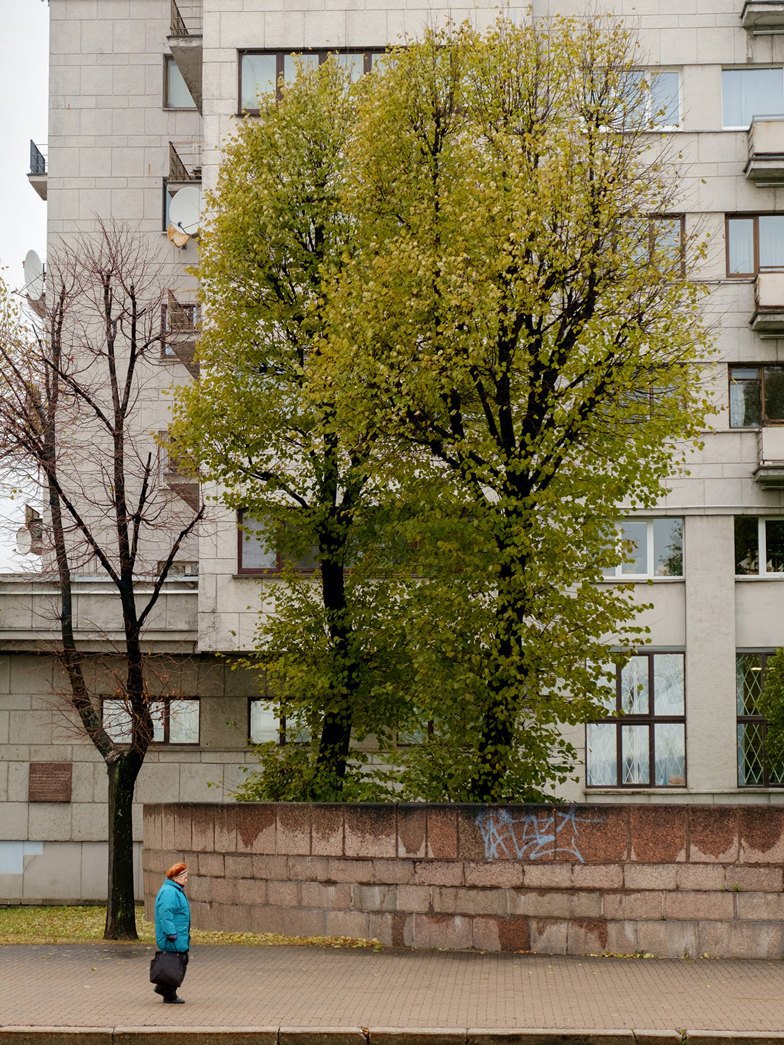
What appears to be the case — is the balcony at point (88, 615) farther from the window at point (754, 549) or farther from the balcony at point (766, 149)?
the balcony at point (766, 149)

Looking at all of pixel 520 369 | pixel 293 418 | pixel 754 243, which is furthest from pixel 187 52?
pixel 520 369

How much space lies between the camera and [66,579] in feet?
66.7

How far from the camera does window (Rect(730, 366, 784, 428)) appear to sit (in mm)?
28656

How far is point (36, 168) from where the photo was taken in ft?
126

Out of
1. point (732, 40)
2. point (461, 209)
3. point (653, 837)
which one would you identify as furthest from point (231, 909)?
point (732, 40)

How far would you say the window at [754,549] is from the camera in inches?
1123

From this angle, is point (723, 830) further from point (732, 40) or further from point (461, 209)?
point (732, 40)

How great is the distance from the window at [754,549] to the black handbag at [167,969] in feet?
57.9

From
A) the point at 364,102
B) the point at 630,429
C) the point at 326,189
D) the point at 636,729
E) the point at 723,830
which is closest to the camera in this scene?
the point at 723,830

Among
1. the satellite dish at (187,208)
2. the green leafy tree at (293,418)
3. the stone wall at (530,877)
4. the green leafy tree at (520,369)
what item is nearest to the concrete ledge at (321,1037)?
the stone wall at (530,877)

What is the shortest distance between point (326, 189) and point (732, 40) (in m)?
13.0

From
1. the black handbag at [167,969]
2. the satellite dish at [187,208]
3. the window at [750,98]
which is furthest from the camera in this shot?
the satellite dish at [187,208]

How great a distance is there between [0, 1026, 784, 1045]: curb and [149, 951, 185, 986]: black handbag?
1035 millimetres

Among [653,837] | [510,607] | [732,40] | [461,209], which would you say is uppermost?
[732,40]
